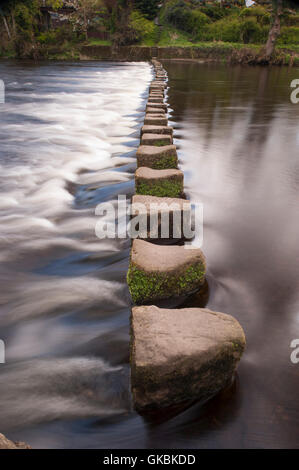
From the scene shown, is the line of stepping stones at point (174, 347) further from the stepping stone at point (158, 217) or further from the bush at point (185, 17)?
the bush at point (185, 17)

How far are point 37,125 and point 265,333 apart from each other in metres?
7.44

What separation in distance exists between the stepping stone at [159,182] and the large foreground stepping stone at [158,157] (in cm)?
46

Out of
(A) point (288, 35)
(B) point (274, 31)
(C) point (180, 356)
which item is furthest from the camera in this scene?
(A) point (288, 35)

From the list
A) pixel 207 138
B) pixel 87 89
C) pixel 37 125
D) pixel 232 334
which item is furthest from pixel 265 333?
pixel 87 89

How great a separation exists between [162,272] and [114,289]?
0.57m

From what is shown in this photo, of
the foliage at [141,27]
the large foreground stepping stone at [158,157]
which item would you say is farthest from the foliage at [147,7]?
the large foreground stepping stone at [158,157]

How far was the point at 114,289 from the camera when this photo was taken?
230cm

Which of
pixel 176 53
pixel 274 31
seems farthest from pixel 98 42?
pixel 274 31

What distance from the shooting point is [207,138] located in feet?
19.5

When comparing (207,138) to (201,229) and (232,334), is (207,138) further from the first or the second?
(232,334)

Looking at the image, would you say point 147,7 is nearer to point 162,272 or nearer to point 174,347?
point 162,272

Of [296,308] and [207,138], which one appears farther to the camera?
[207,138]

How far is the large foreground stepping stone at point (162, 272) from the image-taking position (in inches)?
73.6

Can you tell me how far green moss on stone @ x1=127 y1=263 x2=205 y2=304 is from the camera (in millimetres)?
1875
